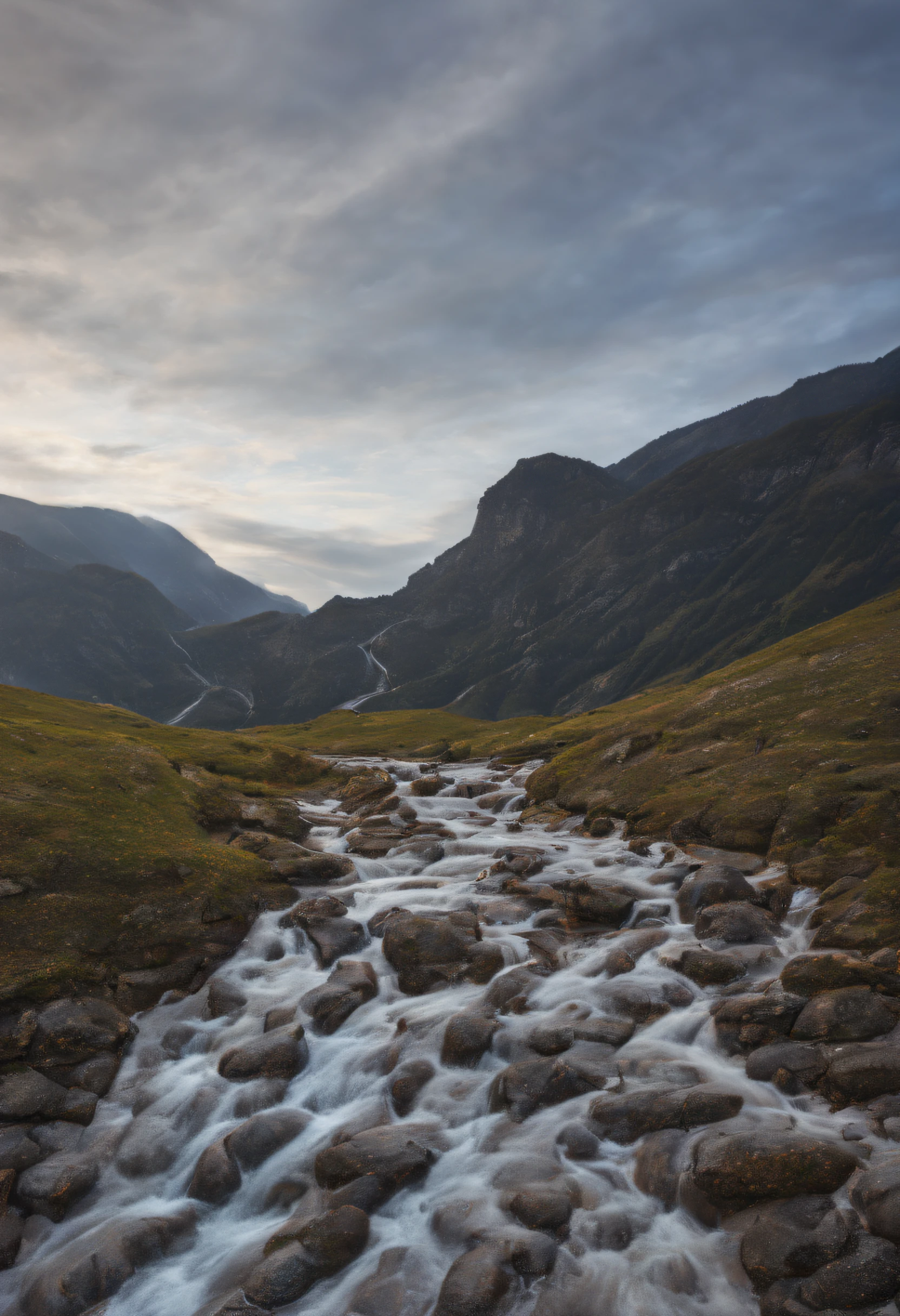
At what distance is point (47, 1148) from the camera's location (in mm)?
17453

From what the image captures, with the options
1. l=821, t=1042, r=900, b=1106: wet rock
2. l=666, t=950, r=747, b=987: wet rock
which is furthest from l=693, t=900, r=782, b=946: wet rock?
l=821, t=1042, r=900, b=1106: wet rock

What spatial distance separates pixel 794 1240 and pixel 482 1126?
809 centimetres

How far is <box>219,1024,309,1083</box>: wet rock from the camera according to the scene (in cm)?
2047

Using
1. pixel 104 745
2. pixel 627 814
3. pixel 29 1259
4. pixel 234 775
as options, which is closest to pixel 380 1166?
pixel 29 1259

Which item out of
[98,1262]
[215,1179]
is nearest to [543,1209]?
[215,1179]

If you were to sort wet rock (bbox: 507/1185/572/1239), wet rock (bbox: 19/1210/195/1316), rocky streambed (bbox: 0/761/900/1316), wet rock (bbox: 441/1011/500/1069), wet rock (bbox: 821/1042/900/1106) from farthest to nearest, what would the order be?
wet rock (bbox: 441/1011/500/1069) < wet rock (bbox: 821/1042/900/1106) < wet rock (bbox: 507/1185/572/1239) < wet rock (bbox: 19/1210/195/1316) < rocky streambed (bbox: 0/761/900/1316)

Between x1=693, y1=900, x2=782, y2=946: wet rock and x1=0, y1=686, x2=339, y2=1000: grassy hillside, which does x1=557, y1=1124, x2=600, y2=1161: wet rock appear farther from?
x1=0, y1=686, x2=339, y2=1000: grassy hillside

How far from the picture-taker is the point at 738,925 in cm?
2505

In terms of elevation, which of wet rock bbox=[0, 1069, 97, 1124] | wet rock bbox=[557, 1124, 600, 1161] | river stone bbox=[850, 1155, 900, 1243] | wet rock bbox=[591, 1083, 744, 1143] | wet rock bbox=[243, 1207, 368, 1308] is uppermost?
wet rock bbox=[0, 1069, 97, 1124]

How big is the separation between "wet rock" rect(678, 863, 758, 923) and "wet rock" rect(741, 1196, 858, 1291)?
566 inches

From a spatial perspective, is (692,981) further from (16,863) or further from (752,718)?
(752,718)

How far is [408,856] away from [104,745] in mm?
24179

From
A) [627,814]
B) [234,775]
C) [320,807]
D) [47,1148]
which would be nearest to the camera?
[47,1148]

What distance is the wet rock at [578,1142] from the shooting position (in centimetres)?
1609
